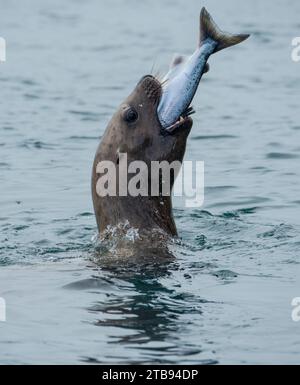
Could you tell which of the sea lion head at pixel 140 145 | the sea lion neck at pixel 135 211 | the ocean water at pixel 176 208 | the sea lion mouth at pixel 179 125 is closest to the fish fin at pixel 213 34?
the sea lion head at pixel 140 145

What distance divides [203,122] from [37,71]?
4261 mm

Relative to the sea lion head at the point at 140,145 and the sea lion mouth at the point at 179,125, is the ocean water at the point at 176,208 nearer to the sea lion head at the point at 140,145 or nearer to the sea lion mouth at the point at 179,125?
the sea lion head at the point at 140,145

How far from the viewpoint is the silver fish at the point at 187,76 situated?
8.51 metres

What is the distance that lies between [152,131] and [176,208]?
2.56 m

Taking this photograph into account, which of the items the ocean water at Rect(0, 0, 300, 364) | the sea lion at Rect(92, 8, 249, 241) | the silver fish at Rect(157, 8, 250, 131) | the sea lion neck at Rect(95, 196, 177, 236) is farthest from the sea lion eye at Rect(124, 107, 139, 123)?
the ocean water at Rect(0, 0, 300, 364)

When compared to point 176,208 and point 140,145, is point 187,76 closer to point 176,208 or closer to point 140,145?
point 140,145

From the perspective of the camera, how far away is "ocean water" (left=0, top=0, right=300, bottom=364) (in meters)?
7.09

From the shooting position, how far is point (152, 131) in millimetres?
8516

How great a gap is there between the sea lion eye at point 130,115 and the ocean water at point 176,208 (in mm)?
956

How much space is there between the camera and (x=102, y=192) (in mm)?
8570

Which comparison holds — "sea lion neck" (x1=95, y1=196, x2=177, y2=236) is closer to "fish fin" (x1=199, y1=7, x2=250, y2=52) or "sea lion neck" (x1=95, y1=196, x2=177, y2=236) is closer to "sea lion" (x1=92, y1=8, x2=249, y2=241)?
"sea lion" (x1=92, y1=8, x2=249, y2=241)

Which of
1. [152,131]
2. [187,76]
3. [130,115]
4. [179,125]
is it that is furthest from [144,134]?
[187,76]
